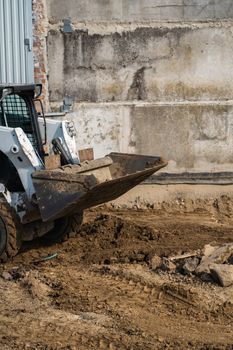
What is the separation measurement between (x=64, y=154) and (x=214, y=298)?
3.09 metres

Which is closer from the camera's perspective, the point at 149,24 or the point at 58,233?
the point at 58,233

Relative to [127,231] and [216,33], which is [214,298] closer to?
[127,231]

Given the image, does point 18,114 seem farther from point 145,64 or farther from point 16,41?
point 145,64

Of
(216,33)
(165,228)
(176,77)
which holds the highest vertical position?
(216,33)

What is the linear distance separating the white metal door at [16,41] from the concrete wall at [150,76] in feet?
1.27

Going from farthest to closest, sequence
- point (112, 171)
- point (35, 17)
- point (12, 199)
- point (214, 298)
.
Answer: point (35, 17)
point (112, 171)
point (12, 199)
point (214, 298)

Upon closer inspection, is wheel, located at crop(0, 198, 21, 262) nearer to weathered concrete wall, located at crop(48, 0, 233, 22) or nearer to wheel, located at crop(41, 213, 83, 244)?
wheel, located at crop(41, 213, 83, 244)

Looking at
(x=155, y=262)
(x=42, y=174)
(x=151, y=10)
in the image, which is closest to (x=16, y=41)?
(x=151, y=10)

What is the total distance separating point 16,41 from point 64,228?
13.5 feet

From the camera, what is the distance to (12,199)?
8586mm

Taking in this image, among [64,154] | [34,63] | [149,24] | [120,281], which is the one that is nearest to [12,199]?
[64,154]

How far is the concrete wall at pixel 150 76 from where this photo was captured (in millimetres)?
12008

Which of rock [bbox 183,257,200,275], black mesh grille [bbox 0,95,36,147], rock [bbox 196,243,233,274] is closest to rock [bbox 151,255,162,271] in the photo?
rock [bbox 183,257,200,275]

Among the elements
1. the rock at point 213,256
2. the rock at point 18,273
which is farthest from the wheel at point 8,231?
the rock at point 213,256
